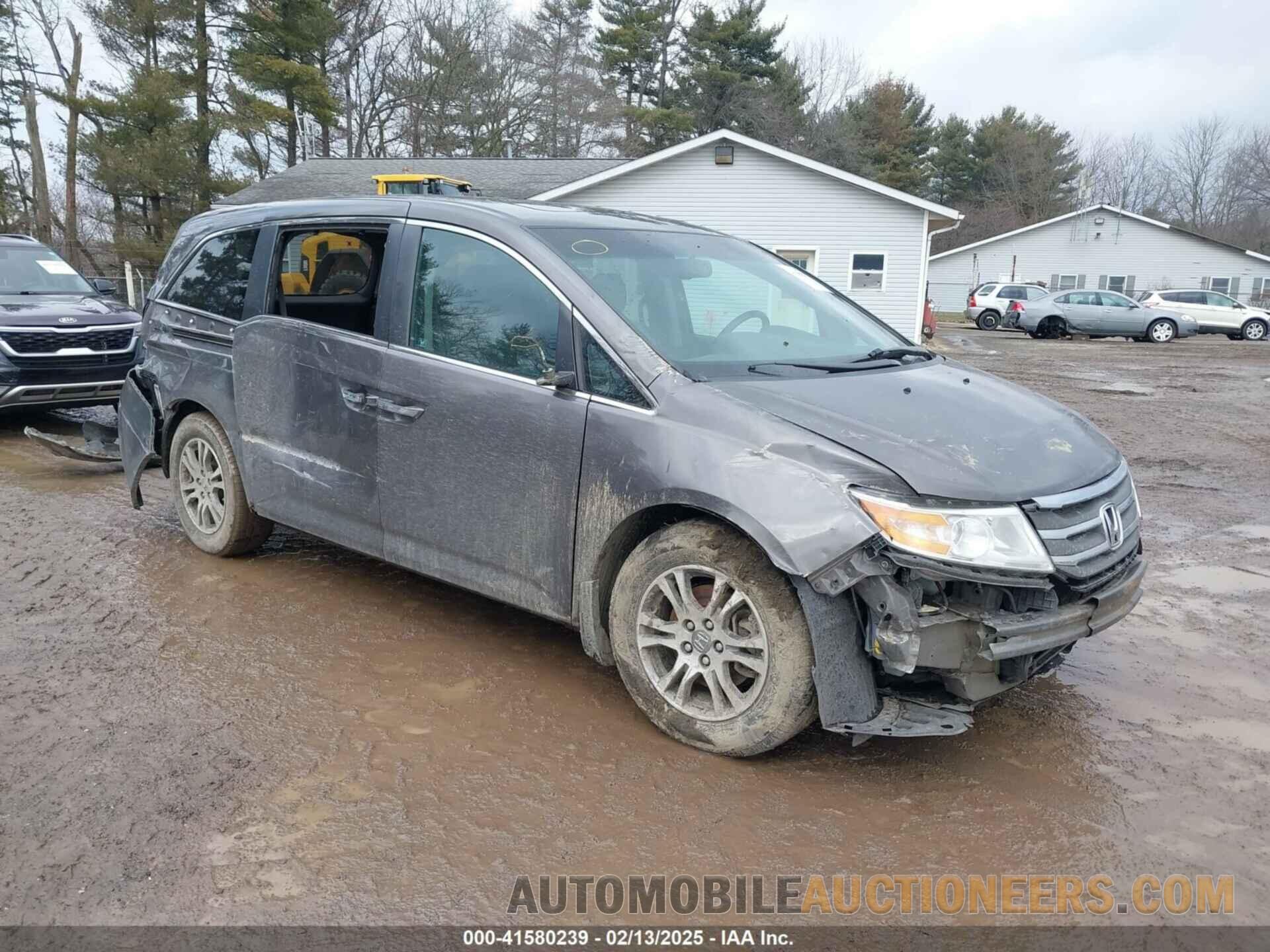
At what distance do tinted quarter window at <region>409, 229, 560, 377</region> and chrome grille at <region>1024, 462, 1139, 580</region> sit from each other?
71.8 inches

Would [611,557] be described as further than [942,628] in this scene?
Yes

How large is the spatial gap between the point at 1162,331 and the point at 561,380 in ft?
99.5

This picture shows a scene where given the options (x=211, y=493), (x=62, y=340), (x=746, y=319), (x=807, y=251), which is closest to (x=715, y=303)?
(x=746, y=319)

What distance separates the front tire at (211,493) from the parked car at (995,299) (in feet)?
108

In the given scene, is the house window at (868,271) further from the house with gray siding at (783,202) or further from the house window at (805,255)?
the house window at (805,255)

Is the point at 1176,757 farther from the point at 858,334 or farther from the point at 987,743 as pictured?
the point at 858,334

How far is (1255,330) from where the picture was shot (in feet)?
99.9

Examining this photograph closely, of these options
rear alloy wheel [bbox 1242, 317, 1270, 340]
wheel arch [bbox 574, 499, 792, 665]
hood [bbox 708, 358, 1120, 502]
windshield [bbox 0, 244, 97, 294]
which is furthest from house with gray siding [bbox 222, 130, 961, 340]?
wheel arch [bbox 574, 499, 792, 665]

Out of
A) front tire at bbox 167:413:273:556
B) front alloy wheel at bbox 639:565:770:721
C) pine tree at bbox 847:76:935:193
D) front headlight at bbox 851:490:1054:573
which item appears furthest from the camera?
pine tree at bbox 847:76:935:193

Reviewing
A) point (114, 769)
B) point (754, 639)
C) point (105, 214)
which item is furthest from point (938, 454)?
point (105, 214)

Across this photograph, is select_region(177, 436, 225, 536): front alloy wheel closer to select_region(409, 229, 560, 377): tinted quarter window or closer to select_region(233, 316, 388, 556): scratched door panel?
select_region(233, 316, 388, 556): scratched door panel

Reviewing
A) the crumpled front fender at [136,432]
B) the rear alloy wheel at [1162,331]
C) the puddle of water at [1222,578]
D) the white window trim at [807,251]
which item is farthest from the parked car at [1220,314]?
the crumpled front fender at [136,432]

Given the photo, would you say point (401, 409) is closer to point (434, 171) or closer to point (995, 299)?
point (434, 171)

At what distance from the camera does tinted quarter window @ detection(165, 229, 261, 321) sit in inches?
197
